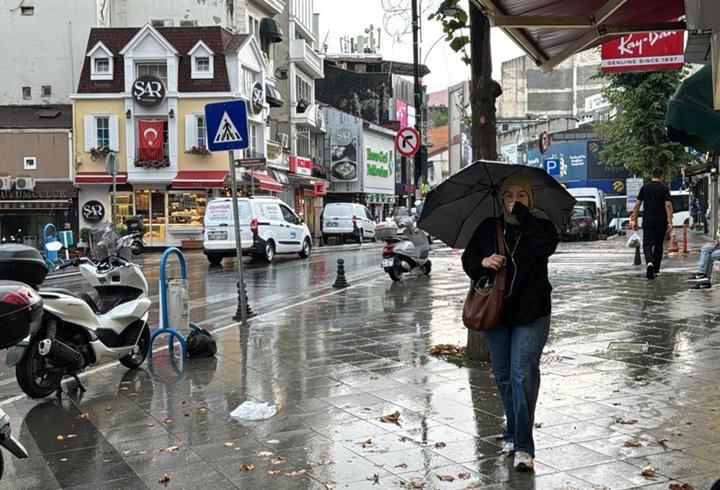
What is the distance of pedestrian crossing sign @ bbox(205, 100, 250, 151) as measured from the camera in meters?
10.3

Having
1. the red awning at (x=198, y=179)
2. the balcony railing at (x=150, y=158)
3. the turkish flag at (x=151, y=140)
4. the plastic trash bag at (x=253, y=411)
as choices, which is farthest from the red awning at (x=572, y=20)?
the turkish flag at (x=151, y=140)

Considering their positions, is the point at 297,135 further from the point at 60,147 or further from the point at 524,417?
the point at 524,417

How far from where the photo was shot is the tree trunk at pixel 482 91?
779 centimetres

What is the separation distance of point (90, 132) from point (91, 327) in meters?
33.5

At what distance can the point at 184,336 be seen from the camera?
8.98 meters

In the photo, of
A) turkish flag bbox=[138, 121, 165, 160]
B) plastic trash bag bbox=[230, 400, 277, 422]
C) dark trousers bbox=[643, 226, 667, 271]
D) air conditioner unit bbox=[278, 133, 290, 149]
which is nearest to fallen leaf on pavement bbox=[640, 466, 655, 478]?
plastic trash bag bbox=[230, 400, 277, 422]

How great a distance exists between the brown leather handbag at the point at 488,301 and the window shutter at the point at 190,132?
35257 millimetres

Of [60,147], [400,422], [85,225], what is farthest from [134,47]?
[400,422]

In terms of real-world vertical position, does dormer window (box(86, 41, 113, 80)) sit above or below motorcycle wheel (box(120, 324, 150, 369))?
above

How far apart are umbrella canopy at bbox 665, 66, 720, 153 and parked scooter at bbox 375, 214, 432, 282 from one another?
1090cm

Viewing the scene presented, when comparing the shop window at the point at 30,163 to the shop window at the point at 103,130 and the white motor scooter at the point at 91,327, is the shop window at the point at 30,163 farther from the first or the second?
the white motor scooter at the point at 91,327

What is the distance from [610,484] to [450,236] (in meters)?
1.97

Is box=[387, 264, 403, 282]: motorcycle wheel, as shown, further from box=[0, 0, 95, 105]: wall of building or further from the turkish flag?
box=[0, 0, 95, 105]: wall of building

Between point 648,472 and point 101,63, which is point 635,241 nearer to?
point 648,472
